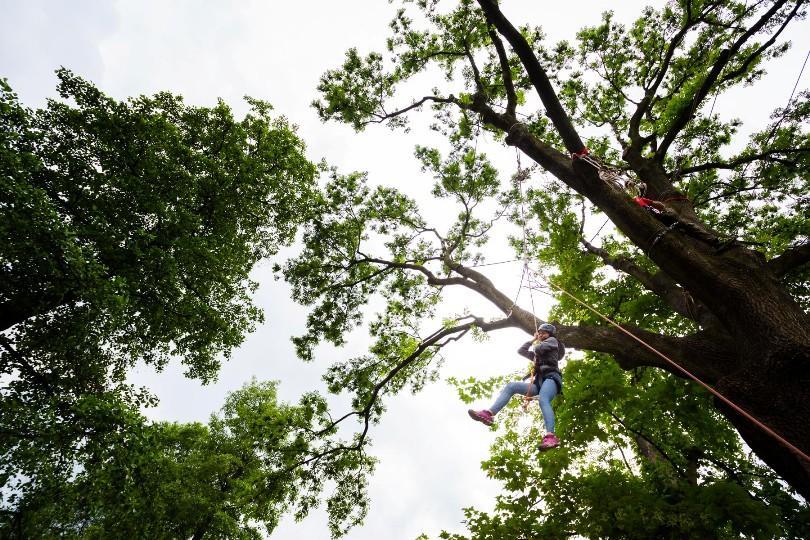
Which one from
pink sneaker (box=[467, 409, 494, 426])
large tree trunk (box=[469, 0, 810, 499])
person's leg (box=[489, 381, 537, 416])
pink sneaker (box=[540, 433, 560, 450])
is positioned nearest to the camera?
large tree trunk (box=[469, 0, 810, 499])

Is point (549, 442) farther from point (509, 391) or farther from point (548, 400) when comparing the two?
point (509, 391)

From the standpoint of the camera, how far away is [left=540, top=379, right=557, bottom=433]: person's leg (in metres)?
4.51

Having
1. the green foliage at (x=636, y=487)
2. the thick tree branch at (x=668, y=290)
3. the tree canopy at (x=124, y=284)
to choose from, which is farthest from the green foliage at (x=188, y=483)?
the thick tree branch at (x=668, y=290)

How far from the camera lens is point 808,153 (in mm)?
7117

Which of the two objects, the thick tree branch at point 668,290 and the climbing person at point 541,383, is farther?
the thick tree branch at point 668,290

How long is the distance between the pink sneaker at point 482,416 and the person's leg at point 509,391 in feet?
0.36

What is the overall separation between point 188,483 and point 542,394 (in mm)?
13307

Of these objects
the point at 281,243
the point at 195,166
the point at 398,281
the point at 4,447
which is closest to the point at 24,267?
the point at 4,447

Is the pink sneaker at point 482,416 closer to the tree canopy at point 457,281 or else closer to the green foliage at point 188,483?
the tree canopy at point 457,281

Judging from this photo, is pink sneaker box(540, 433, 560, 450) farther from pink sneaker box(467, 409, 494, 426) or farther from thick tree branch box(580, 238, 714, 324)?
thick tree branch box(580, 238, 714, 324)

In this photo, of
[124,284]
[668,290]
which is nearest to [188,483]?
[124,284]

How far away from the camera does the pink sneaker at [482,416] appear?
4.69 meters

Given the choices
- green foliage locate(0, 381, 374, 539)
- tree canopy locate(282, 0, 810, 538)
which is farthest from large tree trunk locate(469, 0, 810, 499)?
green foliage locate(0, 381, 374, 539)

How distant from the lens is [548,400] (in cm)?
474
